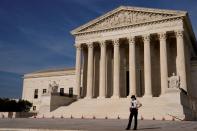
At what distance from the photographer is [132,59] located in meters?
43.1

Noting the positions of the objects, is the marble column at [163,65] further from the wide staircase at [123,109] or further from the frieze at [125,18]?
the frieze at [125,18]

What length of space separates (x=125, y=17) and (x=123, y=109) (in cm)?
1754

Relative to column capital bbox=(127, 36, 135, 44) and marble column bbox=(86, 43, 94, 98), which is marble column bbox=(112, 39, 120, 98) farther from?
marble column bbox=(86, 43, 94, 98)

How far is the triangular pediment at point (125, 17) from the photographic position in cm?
4169

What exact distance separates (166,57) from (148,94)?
6127 millimetres

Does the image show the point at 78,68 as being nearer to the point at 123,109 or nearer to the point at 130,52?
the point at 130,52

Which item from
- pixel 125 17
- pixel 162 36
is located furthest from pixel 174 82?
pixel 125 17

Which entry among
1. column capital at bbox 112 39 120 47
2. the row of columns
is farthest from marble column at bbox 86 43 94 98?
column capital at bbox 112 39 120 47

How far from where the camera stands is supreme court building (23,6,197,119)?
39656 millimetres

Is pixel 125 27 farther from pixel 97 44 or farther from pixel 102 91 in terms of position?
pixel 102 91

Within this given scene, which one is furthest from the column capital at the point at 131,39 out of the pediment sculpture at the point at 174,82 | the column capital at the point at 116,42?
the pediment sculpture at the point at 174,82

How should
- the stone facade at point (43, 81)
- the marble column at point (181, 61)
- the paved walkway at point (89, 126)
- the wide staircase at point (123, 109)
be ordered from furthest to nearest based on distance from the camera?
1. the stone facade at point (43, 81)
2. the marble column at point (181, 61)
3. the wide staircase at point (123, 109)
4. the paved walkway at point (89, 126)

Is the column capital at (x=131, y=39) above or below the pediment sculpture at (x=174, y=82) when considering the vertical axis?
above

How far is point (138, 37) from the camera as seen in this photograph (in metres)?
44.2
